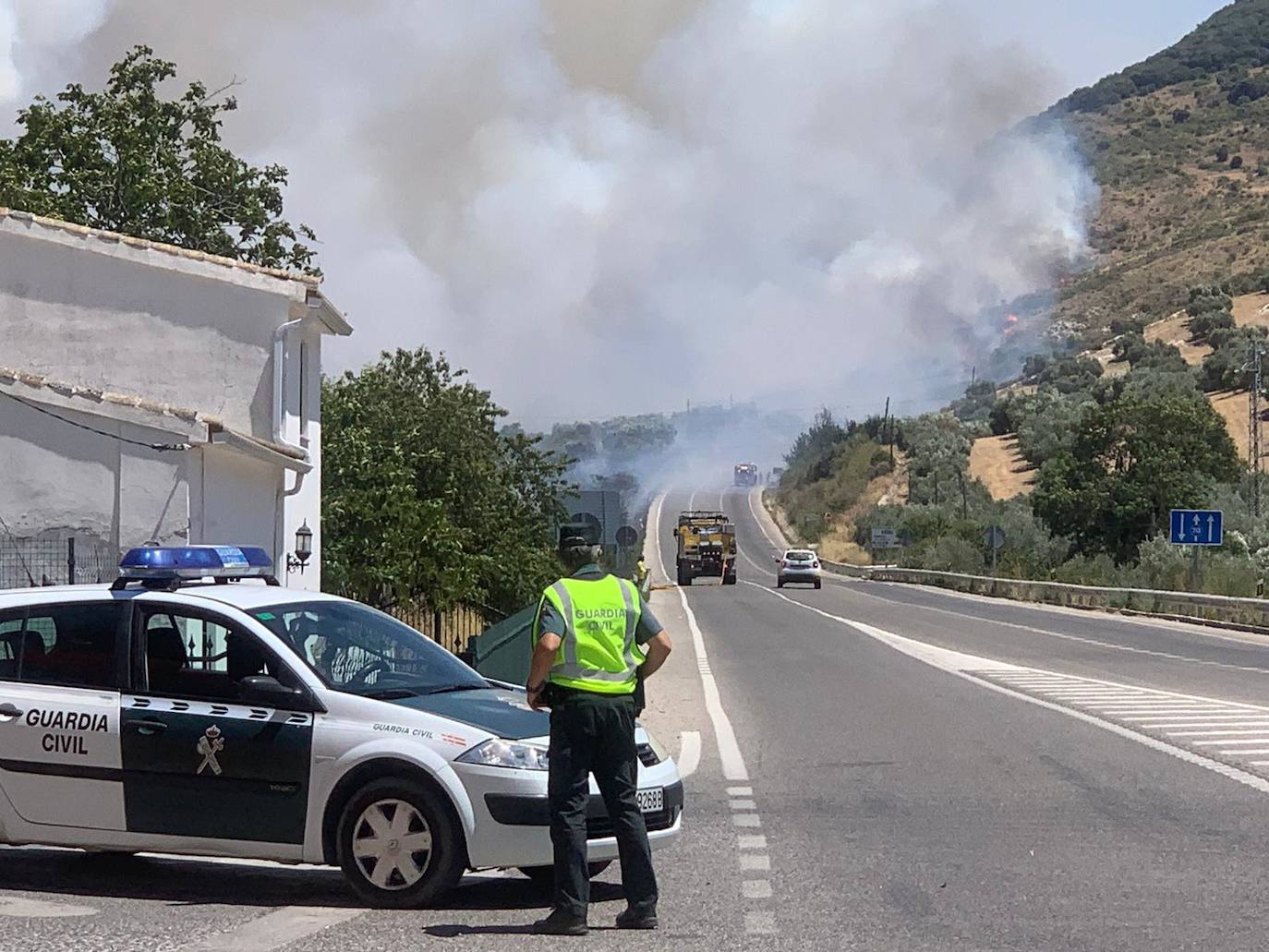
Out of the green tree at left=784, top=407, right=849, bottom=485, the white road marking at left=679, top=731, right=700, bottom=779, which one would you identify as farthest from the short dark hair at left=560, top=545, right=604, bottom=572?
the green tree at left=784, top=407, right=849, bottom=485

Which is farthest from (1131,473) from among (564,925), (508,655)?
(564,925)

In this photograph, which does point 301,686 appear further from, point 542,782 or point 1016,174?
point 1016,174

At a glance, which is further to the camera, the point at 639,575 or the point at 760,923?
the point at 639,575

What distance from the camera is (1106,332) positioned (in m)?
133

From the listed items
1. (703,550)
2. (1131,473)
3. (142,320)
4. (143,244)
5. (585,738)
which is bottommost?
(585,738)

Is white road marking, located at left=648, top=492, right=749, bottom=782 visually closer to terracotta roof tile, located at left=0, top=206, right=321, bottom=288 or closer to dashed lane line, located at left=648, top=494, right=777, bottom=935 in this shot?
dashed lane line, located at left=648, top=494, right=777, bottom=935

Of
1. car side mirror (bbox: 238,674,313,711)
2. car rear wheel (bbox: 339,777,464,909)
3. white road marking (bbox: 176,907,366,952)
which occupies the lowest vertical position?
white road marking (bbox: 176,907,366,952)

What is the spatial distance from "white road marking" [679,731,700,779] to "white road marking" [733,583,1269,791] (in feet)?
12.2

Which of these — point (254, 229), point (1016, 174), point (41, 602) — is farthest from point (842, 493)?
point (41, 602)

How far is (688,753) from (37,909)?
7.20 meters

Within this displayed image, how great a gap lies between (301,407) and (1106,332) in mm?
116149

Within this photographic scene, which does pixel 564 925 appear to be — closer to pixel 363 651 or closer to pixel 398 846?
pixel 398 846

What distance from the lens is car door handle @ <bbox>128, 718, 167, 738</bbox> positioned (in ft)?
26.2

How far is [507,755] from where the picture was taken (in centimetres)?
766
